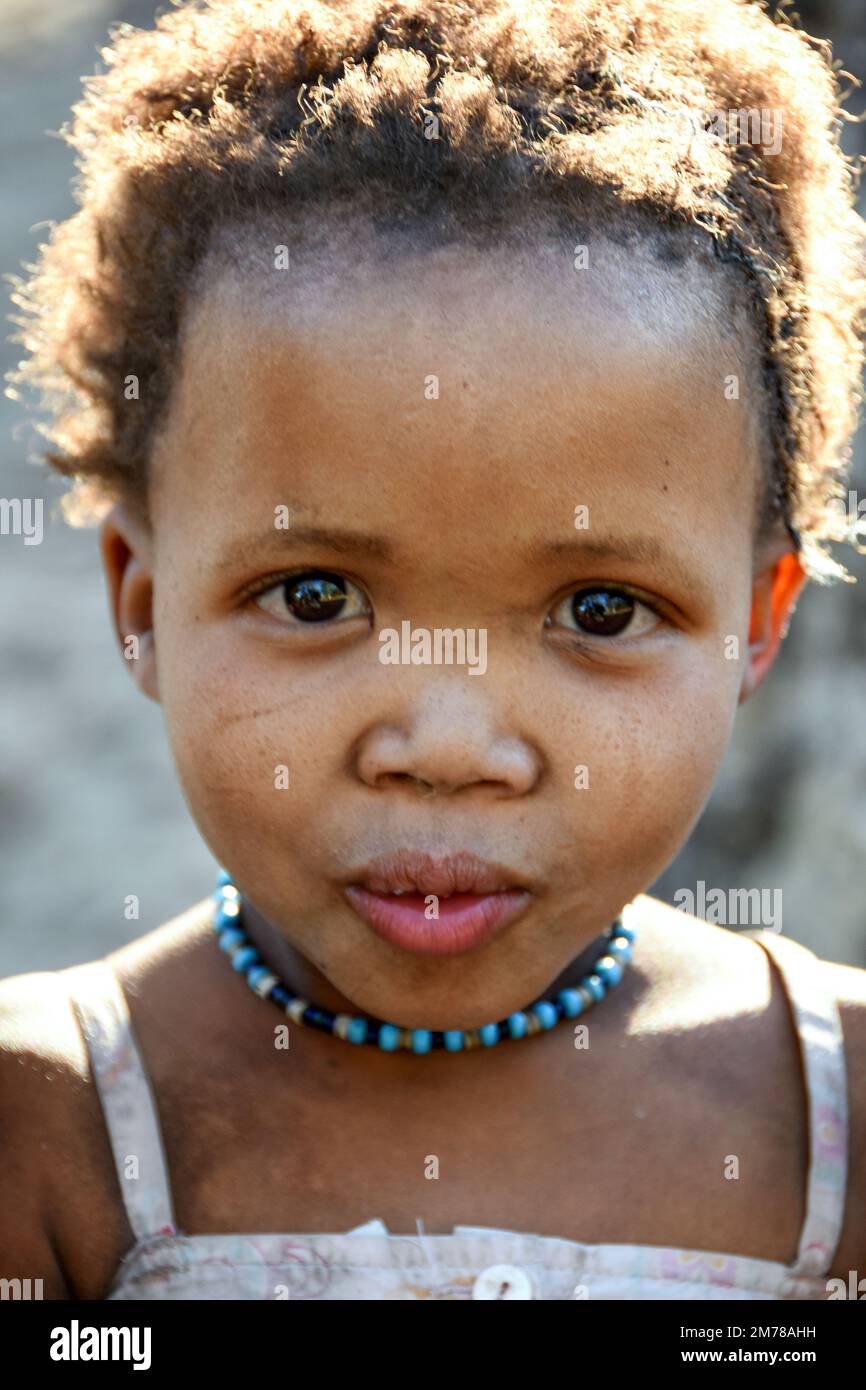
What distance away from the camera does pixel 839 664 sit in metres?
3.71

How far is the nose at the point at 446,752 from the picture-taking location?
65.2 inches

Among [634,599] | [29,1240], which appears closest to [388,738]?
[634,599]

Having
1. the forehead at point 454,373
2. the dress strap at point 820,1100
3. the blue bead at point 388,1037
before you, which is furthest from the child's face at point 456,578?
the dress strap at point 820,1100

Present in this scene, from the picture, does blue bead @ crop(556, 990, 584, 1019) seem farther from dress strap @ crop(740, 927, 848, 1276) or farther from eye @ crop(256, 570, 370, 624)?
eye @ crop(256, 570, 370, 624)

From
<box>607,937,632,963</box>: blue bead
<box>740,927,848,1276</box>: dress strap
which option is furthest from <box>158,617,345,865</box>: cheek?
<box>740,927,848,1276</box>: dress strap

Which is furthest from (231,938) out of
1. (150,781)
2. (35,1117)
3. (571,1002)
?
(150,781)

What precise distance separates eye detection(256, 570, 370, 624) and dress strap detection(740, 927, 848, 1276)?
0.84m

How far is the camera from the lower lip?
5.71 ft

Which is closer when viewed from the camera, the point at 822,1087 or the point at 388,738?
the point at 388,738

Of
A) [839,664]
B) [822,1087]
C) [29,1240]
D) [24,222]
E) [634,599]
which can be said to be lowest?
[29,1240]

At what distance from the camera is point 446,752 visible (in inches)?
65.1

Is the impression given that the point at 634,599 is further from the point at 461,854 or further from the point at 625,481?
the point at 461,854

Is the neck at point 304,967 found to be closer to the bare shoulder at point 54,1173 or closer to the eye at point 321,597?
the bare shoulder at point 54,1173

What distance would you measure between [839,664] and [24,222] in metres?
2.88
